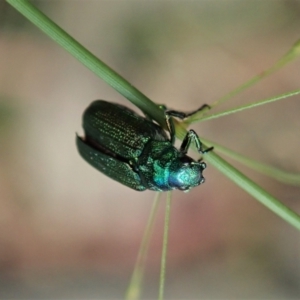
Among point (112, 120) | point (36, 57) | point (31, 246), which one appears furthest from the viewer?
point (31, 246)

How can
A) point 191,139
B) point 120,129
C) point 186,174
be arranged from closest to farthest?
point 191,139 → point 186,174 → point 120,129

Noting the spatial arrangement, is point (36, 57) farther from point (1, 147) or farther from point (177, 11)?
point (177, 11)

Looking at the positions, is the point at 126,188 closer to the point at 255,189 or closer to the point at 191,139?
the point at 191,139

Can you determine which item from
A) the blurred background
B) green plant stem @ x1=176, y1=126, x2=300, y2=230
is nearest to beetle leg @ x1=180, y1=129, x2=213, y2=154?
green plant stem @ x1=176, y1=126, x2=300, y2=230

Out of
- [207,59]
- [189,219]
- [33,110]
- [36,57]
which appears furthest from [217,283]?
[36,57]

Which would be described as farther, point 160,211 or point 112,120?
point 160,211

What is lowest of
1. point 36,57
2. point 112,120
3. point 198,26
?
point 112,120

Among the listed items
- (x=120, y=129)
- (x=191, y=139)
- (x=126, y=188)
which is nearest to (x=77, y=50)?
(x=191, y=139)

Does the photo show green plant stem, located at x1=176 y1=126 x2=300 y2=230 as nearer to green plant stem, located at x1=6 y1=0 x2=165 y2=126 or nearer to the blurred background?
green plant stem, located at x1=6 y1=0 x2=165 y2=126
